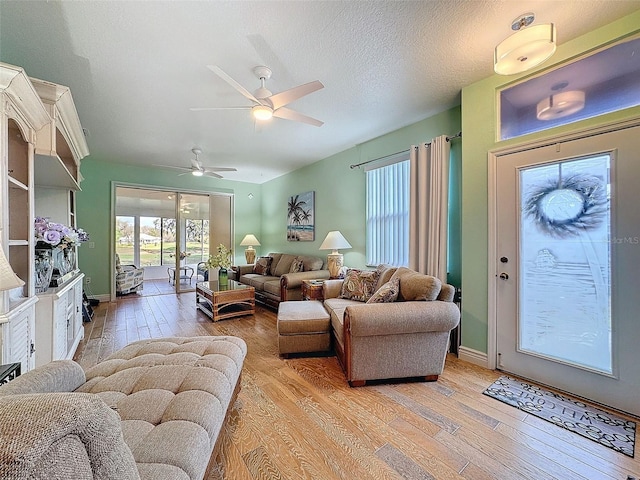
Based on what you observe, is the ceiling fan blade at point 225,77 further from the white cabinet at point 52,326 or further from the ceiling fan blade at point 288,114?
the white cabinet at point 52,326

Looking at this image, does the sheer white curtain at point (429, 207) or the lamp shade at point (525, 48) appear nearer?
the lamp shade at point (525, 48)

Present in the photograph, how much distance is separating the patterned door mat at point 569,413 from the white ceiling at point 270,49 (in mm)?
2716

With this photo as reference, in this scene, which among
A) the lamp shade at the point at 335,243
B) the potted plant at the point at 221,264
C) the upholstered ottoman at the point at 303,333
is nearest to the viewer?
the upholstered ottoman at the point at 303,333

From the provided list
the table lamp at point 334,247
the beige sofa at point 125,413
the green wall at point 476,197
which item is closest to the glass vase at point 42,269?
the beige sofa at point 125,413

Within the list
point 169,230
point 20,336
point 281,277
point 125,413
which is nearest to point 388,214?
point 281,277

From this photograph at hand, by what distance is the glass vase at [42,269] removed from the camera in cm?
223

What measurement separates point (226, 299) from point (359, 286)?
79.1 inches

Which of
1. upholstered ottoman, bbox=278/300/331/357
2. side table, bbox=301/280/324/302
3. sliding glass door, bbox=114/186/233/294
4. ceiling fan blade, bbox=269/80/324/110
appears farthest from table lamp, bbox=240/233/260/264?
ceiling fan blade, bbox=269/80/324/110

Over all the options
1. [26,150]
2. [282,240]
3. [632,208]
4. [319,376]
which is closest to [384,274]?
[319,376]

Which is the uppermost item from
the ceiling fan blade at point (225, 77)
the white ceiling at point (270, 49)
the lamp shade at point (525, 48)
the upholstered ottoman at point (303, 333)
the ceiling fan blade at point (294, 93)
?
the white ceiling at point (270, 49)

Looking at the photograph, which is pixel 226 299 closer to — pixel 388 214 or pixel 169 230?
pixel 388 214

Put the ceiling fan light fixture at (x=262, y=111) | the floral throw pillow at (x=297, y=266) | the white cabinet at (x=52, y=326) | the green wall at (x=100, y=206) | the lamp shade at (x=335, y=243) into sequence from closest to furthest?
the white cabinet at (x=52, y=326) < the ceiling fan light fixture at (x=262, y=111) < the lamp shade at (x=335, y=243) < the floral throw pillow at (x=297, y=266) < the green wall at (x=100, y=206)

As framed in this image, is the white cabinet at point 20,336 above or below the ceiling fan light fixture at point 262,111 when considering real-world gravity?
below

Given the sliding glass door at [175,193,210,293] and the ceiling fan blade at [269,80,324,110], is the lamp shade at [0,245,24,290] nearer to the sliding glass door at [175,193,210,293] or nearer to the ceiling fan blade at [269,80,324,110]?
the ceiling fan blade at [269,80,324,110]
